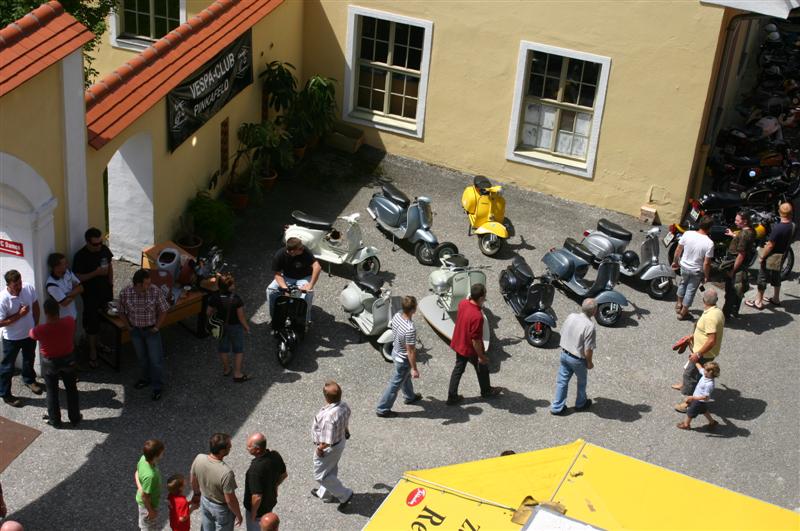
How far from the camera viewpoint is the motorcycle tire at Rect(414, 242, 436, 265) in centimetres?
1499

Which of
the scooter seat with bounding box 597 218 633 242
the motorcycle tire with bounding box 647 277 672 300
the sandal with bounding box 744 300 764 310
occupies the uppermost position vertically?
the scooter seat with bounding box 597 218 633 242

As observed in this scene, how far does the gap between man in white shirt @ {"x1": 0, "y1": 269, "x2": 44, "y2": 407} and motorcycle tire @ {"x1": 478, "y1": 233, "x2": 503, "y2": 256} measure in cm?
669

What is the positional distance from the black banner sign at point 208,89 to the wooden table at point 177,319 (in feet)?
7.89

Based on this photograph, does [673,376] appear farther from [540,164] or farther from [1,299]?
[1,299]

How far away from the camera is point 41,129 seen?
10.9 meters

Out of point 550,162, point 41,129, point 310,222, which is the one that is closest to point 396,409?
point 310,222

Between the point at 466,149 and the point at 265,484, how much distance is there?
9497 mm

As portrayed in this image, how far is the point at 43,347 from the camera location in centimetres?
1072

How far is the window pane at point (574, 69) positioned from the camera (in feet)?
54.1

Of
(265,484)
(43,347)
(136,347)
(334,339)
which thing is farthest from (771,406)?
(43,347)

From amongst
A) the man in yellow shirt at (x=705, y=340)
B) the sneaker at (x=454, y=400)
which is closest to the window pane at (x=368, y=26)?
the sneaker at (x=454, y=400)

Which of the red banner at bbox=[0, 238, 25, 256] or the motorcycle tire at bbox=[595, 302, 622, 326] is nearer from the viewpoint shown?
the red banner at bbox=[0, 238, 25, 256]

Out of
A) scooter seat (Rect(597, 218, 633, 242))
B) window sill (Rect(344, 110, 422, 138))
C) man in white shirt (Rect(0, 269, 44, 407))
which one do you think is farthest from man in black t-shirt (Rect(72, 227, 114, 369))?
scooter seat (Rect(597, 218, 633, 242))

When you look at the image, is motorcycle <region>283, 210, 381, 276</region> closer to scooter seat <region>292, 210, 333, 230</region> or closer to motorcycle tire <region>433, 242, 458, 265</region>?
scooter seat <region>292, 210, 333, 230</region>
